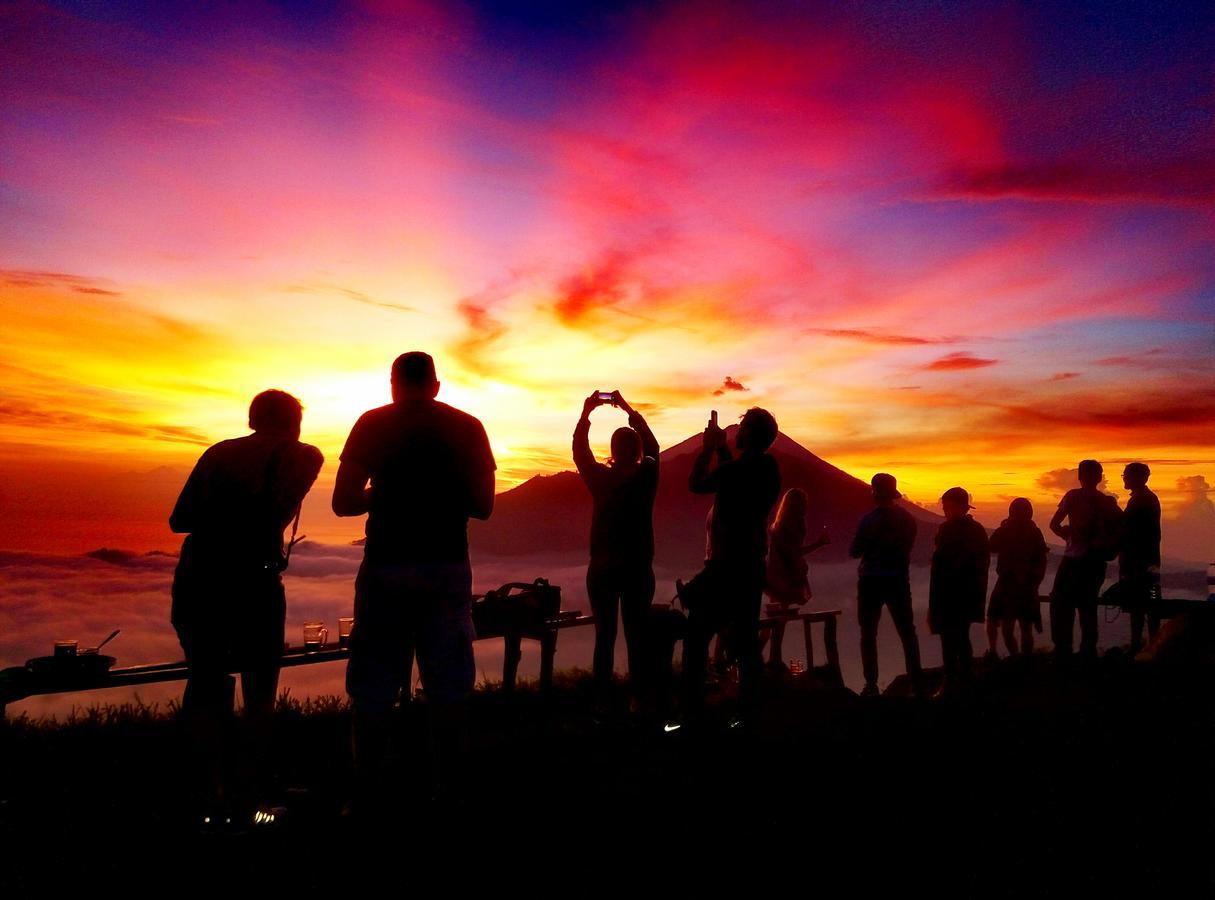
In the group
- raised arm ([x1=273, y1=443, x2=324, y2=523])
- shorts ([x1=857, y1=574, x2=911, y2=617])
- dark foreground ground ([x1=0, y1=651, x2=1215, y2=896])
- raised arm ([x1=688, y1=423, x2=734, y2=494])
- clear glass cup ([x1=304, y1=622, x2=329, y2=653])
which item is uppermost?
raised arm ([x1=688, y1=423, x2=734, y2=494])

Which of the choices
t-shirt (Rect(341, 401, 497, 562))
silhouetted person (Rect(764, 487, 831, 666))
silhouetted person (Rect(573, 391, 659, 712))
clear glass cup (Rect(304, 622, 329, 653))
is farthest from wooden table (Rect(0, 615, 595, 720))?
silhouetted person (Rect(764, 487, 831, 666))

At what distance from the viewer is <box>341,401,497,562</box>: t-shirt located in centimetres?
382

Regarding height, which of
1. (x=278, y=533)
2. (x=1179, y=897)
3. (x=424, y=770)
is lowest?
(x=1179, y=897)

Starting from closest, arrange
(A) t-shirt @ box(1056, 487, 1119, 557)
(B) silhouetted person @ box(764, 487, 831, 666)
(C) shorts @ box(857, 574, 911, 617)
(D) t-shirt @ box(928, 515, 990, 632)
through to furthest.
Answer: (C) shorts @ box(857, 574, 911, 617) → (D) t-shirt @ box(928, 515, 990, 632) → (B) silhouetted person @ box(764, 487, 831, 666) → (A) t-shirt @ box(1056, 487, 1119, 557)

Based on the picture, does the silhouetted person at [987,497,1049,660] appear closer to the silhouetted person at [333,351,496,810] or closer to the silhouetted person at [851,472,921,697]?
the silhouetted person at [851,472,921,697]

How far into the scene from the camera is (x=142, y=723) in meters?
6.37

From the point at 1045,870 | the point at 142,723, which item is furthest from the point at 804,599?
the point at 142,723

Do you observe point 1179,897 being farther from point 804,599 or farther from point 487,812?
point 804,599

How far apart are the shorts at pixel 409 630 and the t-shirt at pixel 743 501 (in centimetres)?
223

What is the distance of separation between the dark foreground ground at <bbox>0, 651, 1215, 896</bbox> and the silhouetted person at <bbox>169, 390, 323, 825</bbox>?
0.41 metres

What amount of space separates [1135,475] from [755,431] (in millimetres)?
6543

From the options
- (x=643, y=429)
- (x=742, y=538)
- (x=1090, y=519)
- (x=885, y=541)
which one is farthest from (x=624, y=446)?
(x=1090, y=519)

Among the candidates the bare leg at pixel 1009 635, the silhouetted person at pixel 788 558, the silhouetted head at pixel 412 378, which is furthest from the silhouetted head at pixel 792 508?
Answer: the silhouetted head at pixel 412 378

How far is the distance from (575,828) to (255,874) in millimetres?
1405
